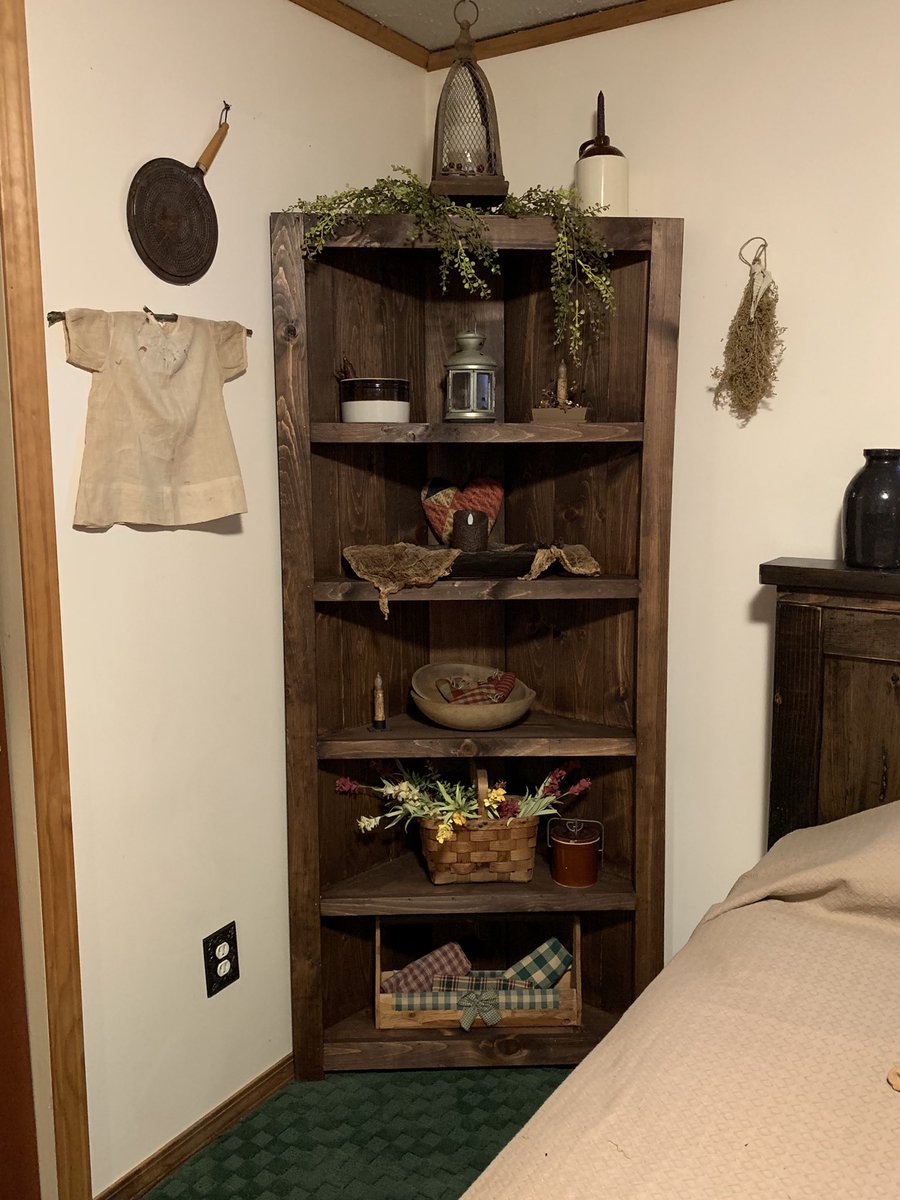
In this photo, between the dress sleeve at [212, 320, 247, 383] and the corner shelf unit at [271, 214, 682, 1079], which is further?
the corner shelf unit at [271, 214, 682, 1079]

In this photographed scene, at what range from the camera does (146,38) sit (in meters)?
1.86

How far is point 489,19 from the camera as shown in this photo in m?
2.41

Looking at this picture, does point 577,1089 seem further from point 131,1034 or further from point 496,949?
point 496,949

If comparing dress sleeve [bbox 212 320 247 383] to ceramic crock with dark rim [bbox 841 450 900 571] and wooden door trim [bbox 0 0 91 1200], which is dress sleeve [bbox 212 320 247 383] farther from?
ceramic crock with dark rim [bbox 841 450 900 571]

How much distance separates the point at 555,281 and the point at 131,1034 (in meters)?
1.74

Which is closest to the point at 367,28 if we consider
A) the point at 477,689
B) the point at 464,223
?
the point at 464,223

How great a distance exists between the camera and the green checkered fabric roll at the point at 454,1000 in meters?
2.41

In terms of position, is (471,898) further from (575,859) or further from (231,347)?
(231,347)

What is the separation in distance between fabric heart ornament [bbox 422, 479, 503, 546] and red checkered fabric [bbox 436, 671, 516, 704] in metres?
0.34

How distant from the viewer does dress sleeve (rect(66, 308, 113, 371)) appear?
68.6 inches

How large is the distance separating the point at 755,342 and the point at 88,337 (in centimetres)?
135

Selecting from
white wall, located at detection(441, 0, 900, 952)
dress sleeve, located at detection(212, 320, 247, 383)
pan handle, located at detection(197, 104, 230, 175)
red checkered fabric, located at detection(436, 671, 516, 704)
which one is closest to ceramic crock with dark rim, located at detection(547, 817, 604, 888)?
white wall, located at detection(441, 0, 900, 952)

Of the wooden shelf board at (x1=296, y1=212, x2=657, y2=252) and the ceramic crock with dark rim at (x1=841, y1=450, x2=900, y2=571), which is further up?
Answer: the wooden shelf board at (x1=296, y1=212, x2=657, y2=252)

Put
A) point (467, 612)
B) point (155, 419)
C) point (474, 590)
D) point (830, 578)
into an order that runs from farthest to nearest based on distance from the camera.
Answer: point (467, 612) → point (474, 590) → point (830, 578) → point (155, 419)
